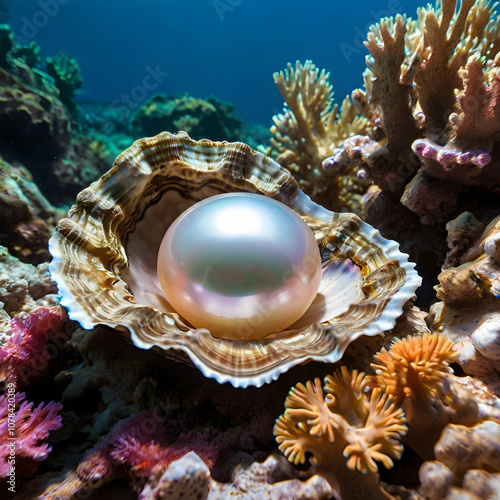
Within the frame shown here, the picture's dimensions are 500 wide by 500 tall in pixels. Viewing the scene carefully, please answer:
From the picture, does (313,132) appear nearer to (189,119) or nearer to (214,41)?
(189,119)

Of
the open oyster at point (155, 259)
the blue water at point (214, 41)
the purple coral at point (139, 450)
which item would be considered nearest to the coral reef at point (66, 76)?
the open oyster at point (155, 259)

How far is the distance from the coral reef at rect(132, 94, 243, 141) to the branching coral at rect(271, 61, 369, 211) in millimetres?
6480

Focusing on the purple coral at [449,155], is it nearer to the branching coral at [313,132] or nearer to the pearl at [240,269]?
the pearl at [240,269]

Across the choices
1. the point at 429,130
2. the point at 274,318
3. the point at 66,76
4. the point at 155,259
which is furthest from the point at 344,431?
the point at 66,76

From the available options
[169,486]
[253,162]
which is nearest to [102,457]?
[169,486]

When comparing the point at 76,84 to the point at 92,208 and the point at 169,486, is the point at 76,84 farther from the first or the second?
the point at 169,486

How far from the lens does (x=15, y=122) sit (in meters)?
3.73

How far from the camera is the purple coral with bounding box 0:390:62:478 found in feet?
3.14

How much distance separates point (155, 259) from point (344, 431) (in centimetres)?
122

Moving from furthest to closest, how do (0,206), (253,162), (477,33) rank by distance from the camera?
(0,206), (477,33), (253,162)

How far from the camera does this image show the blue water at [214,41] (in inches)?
1273

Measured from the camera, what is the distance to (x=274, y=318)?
47.7 inches

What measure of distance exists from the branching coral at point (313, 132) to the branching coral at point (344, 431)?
1.89m

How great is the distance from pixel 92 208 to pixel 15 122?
10.9ft
